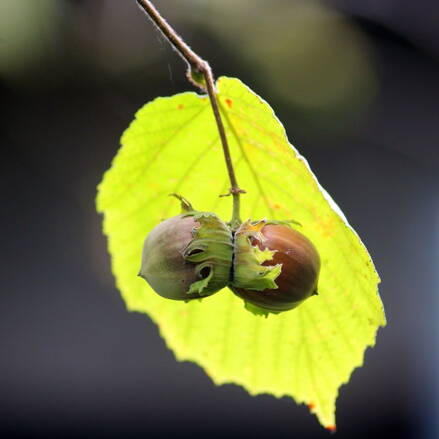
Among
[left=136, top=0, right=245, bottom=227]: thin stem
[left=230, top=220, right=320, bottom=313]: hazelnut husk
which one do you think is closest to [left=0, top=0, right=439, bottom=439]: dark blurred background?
[left=136, top=0, right=245, bottom=227]: thin stem

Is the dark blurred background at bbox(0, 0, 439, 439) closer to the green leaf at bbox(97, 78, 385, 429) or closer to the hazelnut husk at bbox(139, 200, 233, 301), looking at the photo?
the green leaf at bbox(97, 78, 385, 429)

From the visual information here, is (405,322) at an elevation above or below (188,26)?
below

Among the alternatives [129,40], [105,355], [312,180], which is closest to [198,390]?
[105,355]

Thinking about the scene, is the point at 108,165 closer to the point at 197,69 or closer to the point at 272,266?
the point at 197,69

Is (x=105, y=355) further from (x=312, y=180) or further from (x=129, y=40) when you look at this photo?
(x=312, y=180)

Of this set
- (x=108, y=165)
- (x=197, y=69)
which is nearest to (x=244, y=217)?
(x=197, y=69)

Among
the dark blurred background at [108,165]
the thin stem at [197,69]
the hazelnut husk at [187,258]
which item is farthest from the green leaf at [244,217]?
the dark blurred background at [108,165]

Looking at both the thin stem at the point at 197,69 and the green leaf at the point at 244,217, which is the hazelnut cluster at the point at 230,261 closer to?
the thin stem at the point at 197,69
